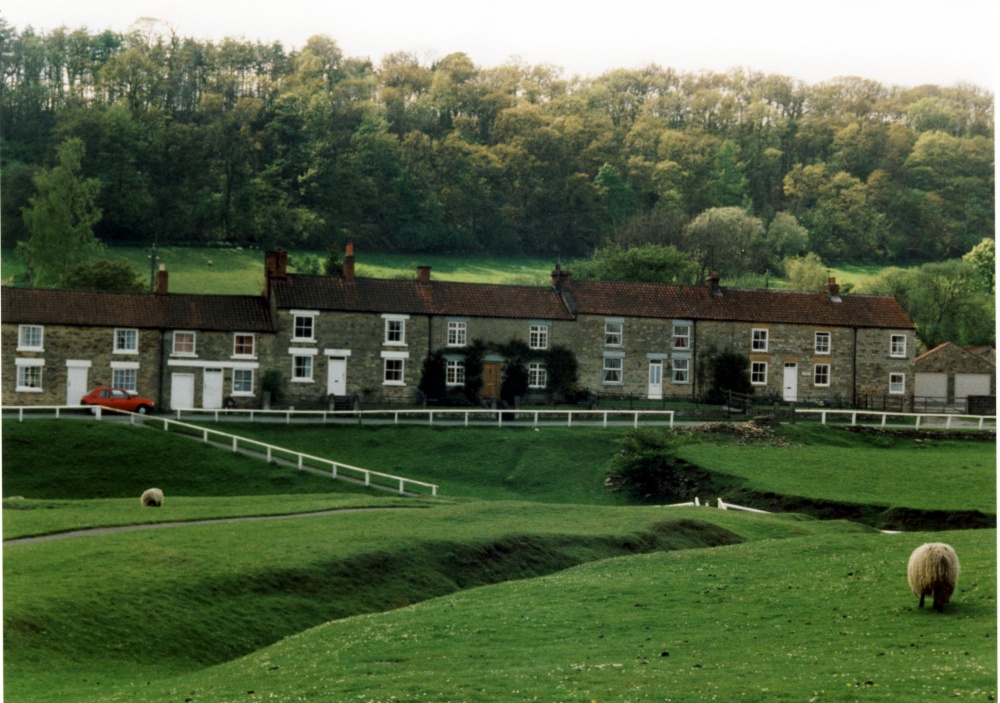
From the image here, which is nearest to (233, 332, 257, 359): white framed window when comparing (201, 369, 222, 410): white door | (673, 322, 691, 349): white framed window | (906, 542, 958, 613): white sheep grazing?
(201, 369, 222, 410): white door

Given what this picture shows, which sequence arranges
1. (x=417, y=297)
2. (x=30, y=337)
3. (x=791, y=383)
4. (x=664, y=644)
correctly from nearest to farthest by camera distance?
(x=664, y=644) < (x=30, y=337) < (x=417, y=297) < (x=791, y=383)

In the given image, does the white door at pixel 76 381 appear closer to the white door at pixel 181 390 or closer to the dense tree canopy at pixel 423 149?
the white door at pixel 181 390

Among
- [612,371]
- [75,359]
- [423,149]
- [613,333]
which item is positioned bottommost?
[75,359]

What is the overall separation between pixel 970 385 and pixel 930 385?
2.05m

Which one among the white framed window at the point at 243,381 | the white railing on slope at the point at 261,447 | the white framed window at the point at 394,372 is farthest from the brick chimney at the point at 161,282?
the white framed window at the point at 394,372

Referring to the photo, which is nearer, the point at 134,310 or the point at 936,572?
the point at 936,572

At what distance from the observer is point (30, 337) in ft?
176

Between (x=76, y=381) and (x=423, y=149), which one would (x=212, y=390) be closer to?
(x=76, y=381)

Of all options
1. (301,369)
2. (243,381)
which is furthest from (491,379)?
(243,381)

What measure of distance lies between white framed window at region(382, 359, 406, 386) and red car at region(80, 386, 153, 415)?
37.1 feet

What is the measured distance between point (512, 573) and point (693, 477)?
17261 millimetres

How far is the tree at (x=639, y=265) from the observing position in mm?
74312

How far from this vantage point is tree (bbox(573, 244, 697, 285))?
74312 mm

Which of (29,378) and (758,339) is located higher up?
(758,339)
